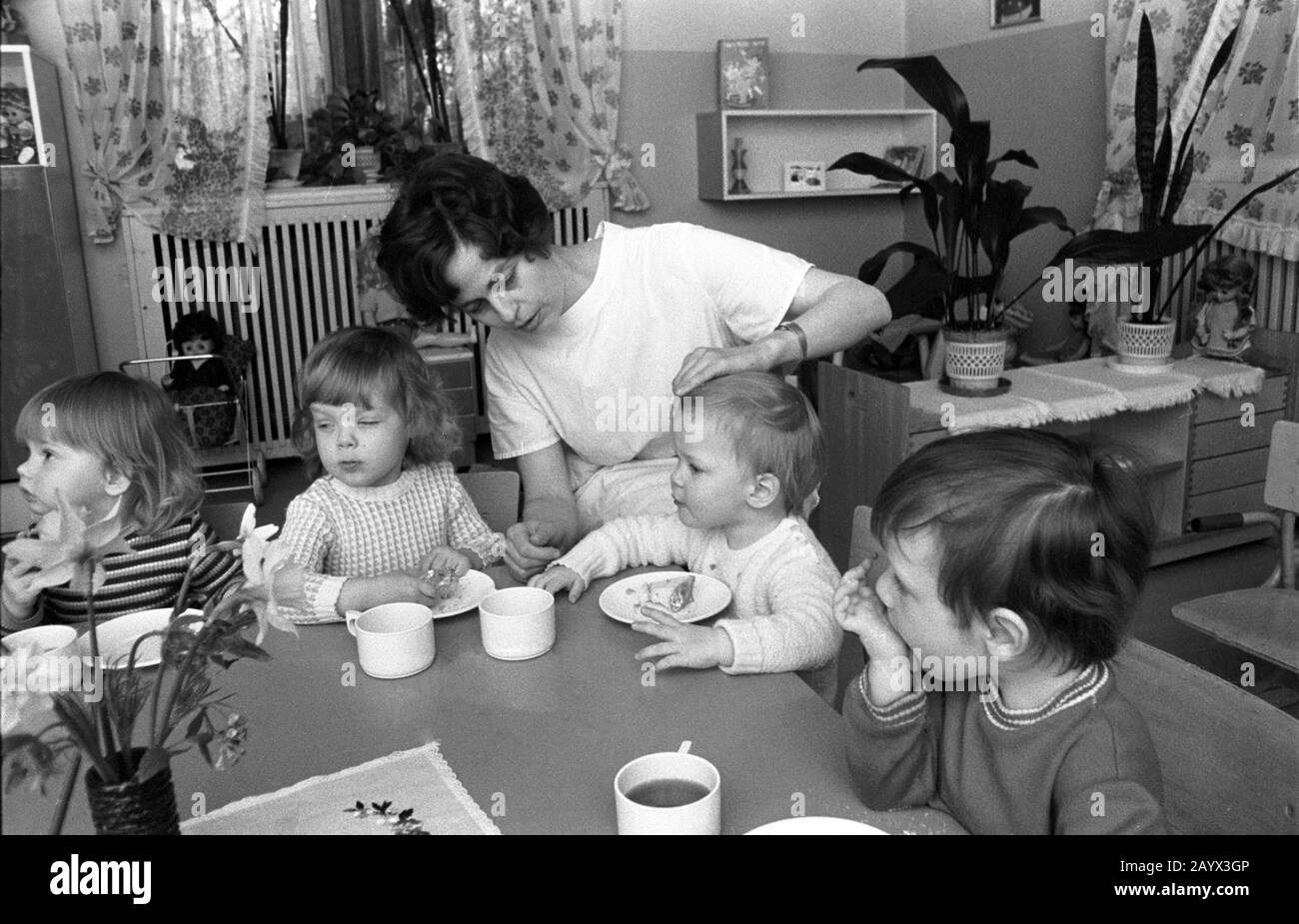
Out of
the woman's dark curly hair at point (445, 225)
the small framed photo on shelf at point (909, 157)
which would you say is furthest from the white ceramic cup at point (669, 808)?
the small framed photo on shelf at point (909, 157)

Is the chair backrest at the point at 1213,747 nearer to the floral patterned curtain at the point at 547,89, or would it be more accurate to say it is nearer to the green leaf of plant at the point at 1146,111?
the green leaf of plant at the point at 1146,111

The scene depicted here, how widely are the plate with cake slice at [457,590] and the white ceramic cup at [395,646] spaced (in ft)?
0.33

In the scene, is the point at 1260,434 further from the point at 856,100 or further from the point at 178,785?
the point at 178,785

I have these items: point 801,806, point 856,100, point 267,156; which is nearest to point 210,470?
point 267,156

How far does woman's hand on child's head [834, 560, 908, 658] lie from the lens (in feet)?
3.24

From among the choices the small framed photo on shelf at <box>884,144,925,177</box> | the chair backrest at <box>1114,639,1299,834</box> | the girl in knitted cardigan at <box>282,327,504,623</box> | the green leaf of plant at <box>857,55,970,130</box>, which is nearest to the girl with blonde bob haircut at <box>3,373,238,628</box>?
the girl in knitted cardigan at <box>282,327,504,623</box>

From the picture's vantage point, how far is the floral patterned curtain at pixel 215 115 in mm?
3846

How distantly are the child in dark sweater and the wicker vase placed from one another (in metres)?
0.54

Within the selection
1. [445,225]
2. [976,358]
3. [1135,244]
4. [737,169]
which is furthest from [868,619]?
[737,169]

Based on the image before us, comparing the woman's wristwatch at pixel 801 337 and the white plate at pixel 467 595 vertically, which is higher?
the woman's wristwatch at pixel 801 337

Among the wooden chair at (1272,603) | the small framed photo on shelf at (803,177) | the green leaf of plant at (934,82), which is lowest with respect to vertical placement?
the wooden chair at (1272,603)

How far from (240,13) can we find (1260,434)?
142 inches

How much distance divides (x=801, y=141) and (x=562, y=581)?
3767 millimetres

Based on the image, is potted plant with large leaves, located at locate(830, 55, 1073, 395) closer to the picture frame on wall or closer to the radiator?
the radiator
